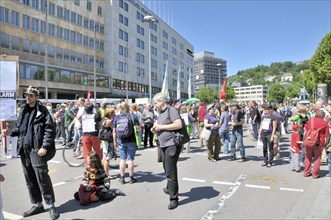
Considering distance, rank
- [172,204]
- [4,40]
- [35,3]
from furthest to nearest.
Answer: [35,3]
[4,40]
[172,204]

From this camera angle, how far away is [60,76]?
39.5m

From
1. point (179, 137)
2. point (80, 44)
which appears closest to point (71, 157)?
point (179, 137)

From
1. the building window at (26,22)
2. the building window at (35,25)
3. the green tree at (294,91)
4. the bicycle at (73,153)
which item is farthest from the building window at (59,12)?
the green tree at (294,91)

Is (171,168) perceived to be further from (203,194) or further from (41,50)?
(41,50)

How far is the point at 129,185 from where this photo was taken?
666 cm

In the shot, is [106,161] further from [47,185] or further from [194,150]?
[194,150]

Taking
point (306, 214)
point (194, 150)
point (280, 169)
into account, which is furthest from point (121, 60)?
point (306, 214)

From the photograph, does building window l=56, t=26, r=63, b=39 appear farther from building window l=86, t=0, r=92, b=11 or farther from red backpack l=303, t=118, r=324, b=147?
red backpack l=303, t=118, r=324, b=147

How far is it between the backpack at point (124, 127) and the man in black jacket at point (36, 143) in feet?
6.20

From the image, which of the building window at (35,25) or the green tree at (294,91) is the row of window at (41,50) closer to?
the building window at (35,25)

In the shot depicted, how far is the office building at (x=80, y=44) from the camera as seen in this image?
34.2 m

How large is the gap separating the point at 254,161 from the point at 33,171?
6668 millimetres

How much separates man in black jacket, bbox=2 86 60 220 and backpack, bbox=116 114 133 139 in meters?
1.89

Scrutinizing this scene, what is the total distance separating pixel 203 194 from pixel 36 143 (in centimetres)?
322
